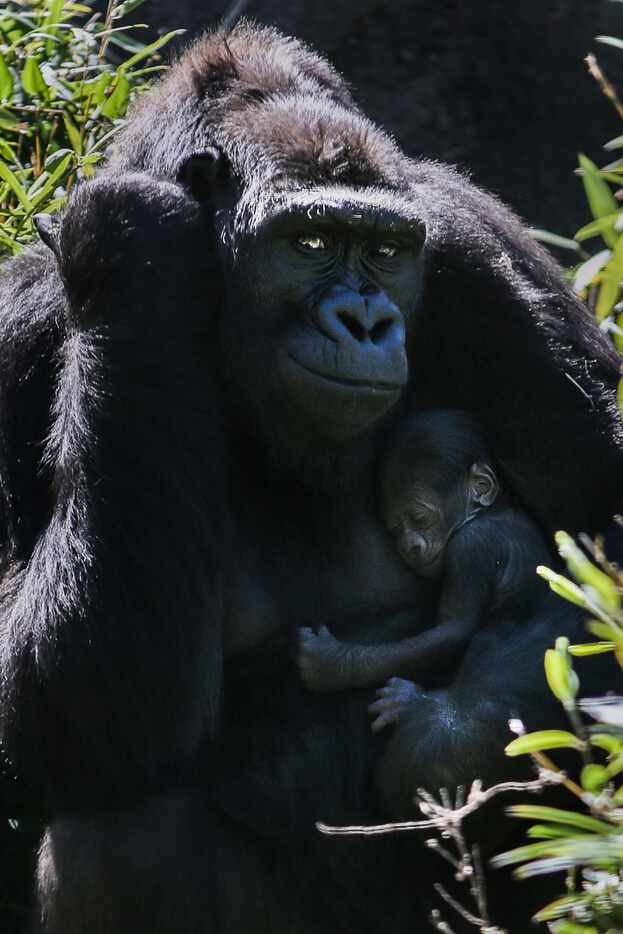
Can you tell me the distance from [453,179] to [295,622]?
138cm

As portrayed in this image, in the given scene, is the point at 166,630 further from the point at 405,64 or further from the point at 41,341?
the point at 405,64

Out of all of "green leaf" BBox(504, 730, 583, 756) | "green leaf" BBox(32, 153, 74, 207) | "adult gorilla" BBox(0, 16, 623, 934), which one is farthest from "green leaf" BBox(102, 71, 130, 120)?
"green leaf" BBox(504, 730, 583, 756)

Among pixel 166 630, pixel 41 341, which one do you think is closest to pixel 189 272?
pixel 41 341

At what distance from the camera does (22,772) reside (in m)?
4.04

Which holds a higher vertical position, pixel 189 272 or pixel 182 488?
pixel 189 272

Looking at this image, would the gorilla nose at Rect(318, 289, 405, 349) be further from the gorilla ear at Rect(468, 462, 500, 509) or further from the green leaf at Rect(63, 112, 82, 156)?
the green leaf at Rect(63, 112, 82, 156)

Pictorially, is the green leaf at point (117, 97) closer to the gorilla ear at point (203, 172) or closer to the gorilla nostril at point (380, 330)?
the gorilla ear at point (203, 172)

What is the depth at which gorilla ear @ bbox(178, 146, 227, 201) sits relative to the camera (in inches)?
162

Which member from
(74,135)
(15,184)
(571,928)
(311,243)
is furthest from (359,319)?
(74,135)

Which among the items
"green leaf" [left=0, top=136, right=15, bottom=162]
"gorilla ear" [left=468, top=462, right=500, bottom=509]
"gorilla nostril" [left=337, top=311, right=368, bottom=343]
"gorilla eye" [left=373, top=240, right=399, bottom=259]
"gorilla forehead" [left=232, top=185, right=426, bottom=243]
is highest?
"gorilla forehead" [left=232, top=185, right=426, bottom=243]

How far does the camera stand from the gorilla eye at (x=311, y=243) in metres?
4.02

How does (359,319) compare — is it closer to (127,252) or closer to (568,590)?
(127,252)

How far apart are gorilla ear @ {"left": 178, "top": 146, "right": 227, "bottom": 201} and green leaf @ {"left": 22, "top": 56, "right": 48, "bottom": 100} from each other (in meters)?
1.28

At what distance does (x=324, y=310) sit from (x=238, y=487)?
0.59 m
